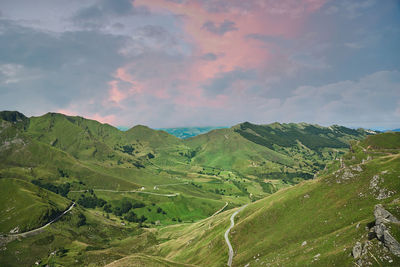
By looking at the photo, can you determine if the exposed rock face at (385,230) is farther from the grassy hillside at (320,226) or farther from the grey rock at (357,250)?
the grey rock at (357,250)

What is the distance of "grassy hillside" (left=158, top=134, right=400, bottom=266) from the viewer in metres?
71.5

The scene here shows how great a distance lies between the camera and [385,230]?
59375 millimetres

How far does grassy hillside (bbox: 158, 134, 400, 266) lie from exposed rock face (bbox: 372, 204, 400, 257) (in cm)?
165

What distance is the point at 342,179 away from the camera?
118 meters

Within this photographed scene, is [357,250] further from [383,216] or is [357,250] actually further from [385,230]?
[383,216]

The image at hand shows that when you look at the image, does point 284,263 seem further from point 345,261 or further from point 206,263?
point 206,263

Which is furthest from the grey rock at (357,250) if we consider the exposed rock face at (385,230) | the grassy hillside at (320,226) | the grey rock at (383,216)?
the grey rock at (383,216)

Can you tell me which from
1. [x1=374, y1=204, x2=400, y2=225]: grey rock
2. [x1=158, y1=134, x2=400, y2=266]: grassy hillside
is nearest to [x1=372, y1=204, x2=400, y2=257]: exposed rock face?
[x1=374, y1=204, x2=400, y2=225]: grey rock

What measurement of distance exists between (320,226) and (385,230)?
140 ft

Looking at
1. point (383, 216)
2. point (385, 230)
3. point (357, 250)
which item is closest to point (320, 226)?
point (383, 216)

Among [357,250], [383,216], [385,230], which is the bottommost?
[357,250]

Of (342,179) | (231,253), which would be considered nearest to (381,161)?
(342,179)

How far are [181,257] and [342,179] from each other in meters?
106

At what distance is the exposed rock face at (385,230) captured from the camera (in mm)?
56156
